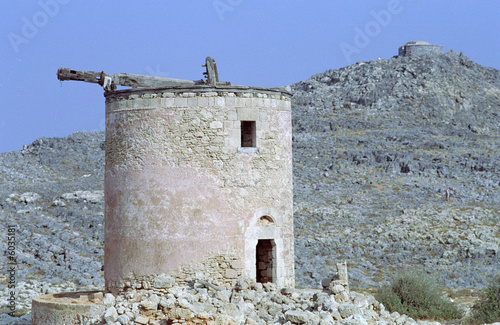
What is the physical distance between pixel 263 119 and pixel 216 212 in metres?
1.91

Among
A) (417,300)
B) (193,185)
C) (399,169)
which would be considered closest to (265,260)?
(193,185)

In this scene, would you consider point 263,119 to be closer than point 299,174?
Yes

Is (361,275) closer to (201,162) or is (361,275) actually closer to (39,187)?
(201,162)

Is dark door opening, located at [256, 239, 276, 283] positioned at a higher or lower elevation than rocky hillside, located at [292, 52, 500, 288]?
lower

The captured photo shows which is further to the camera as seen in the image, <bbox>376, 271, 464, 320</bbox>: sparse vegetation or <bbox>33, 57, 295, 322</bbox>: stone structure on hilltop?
<bbox>376, 271, 464, 320</bbox>: sparse vegetation

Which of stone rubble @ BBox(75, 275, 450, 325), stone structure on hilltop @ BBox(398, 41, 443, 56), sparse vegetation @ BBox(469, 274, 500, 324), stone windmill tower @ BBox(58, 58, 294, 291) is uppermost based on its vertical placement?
stone structure on hilltop @ BBox(398, 41, 443, 56)

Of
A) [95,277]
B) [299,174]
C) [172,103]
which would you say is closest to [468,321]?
[172,103]

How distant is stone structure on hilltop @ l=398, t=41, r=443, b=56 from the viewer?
6412 centimetres

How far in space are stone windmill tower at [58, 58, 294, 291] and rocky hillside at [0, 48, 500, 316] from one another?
366 inches

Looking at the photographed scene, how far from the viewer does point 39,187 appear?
3762cm

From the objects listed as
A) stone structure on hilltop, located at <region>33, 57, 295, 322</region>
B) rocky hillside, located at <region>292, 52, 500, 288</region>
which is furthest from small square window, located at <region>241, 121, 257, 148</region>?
rocky hillside, located at <region>292, 52, 500, 288</region>

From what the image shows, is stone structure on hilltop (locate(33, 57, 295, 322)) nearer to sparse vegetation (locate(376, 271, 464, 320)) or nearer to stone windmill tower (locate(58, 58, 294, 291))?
stone windmill tower (locate(58, 58, 294, 291))

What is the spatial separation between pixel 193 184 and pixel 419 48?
5538cm

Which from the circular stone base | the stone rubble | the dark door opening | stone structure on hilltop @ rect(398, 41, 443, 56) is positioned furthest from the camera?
stone structure on hilltop @ rect(398, 41, 443, 56)
